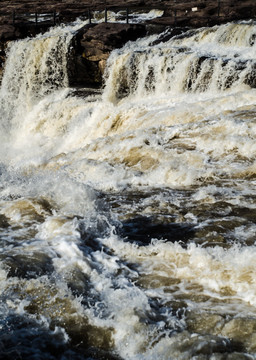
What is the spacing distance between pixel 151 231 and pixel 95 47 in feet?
39.0

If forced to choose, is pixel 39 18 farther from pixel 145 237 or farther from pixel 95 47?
pixel 145 237

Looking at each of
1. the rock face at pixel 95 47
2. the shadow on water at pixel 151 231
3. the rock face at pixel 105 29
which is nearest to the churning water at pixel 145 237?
the shadow on water at pixel 151 231

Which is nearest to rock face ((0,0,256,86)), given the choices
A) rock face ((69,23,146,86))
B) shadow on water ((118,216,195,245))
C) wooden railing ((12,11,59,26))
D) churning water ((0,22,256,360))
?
rock face ((69,23,146,86))

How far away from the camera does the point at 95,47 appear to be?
608 inches

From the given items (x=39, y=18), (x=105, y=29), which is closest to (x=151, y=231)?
(x=105, y=29)

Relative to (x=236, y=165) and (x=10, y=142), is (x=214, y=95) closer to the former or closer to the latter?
Answer: (x=236, y=165)

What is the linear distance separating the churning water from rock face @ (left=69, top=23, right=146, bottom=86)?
4764 mm

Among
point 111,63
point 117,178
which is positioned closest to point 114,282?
point 117,178

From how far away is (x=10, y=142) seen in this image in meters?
14.4

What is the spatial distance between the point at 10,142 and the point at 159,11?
12.3m

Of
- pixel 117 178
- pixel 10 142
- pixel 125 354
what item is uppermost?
pixel 125 354

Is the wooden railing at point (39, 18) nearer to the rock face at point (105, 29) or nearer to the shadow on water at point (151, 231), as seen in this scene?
the rock face at point (105, 29)

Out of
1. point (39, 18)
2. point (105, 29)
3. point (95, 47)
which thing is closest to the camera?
point (95, 47)

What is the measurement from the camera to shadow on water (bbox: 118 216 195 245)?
4665 millimetres
